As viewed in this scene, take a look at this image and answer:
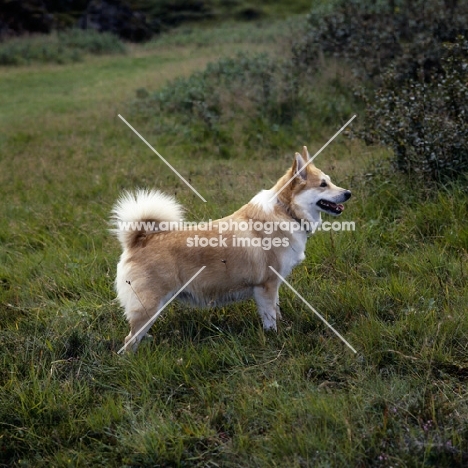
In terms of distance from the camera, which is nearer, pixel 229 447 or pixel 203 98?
pixel 229 447

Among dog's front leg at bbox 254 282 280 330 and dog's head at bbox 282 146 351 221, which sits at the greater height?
dog's head at bbox 282 146 351 221

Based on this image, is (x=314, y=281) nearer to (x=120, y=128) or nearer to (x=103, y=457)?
(x=103, y=457)

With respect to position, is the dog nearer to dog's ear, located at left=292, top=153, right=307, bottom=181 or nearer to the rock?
dog's ear, located at left=292, top=153, right=307, bottom=181

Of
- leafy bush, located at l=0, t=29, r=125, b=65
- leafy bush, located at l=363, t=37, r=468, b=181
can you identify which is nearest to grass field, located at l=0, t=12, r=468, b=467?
leafy bush, located at l=363, t=37, r=468, b=181

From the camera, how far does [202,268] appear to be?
4520 millimetres

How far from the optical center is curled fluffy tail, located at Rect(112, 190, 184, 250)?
449cm

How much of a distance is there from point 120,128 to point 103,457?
8.99 m

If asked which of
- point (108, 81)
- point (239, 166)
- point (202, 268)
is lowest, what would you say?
point (108, 81)

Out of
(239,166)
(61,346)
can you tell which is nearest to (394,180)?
(239,166)

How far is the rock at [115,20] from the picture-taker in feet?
101

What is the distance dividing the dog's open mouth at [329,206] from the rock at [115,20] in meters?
28.3

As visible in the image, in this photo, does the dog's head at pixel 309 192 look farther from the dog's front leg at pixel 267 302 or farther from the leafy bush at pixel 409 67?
the leafy bush at pixel 409 67

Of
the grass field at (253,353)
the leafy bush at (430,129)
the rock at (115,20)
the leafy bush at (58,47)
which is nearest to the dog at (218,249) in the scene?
the grass field at (253,353)

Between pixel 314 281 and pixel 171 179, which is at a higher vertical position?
pixel 314 281
